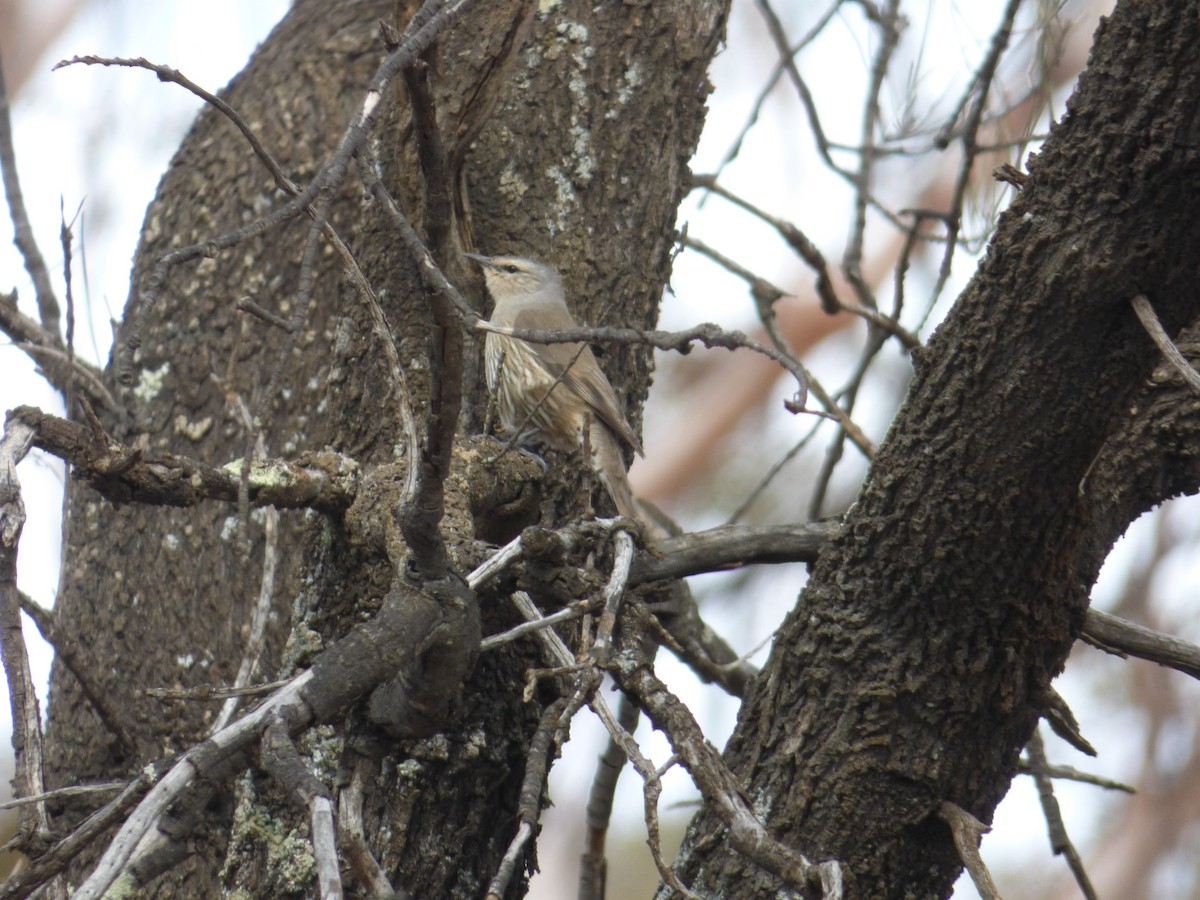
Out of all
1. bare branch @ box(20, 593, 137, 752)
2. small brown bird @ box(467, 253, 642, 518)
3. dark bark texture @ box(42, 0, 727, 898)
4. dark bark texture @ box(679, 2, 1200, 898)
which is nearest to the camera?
dark bark texture @ box(679, 2, 1200, 898)

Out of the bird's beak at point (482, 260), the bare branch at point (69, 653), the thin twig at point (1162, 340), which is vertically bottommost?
the bare branch at point (69, 653)

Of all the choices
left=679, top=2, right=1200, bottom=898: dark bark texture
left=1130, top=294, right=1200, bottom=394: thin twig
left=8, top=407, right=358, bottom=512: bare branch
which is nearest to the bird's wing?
left=8, top=407, right=358, bottom=512: bare branch

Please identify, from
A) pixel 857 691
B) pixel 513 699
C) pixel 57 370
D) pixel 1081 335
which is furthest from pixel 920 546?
pixel 57 370

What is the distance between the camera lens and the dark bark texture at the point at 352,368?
2.14 metres

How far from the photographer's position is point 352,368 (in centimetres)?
254

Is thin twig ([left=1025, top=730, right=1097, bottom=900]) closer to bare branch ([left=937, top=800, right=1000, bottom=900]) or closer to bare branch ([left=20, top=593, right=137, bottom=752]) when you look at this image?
bare branch ([left=937, top=800, right=1000, bottom=900])

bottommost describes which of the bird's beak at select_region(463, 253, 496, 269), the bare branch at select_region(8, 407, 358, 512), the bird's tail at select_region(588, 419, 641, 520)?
the bare branch at select_region(8, 407, 358, 512)

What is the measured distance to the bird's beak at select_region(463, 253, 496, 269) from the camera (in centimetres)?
276

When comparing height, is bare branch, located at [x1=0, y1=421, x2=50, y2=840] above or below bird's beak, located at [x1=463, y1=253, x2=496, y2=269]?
below

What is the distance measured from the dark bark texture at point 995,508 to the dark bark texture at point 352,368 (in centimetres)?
57

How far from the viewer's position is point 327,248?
3324 millimetres

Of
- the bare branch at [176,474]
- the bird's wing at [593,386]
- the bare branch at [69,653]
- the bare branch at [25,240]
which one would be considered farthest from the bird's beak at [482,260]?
the bare branch at [25,240]

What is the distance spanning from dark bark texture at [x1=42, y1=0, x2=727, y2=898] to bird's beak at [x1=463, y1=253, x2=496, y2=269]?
28 mm

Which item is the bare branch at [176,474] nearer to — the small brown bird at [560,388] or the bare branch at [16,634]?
the bare branch at [16,634]
